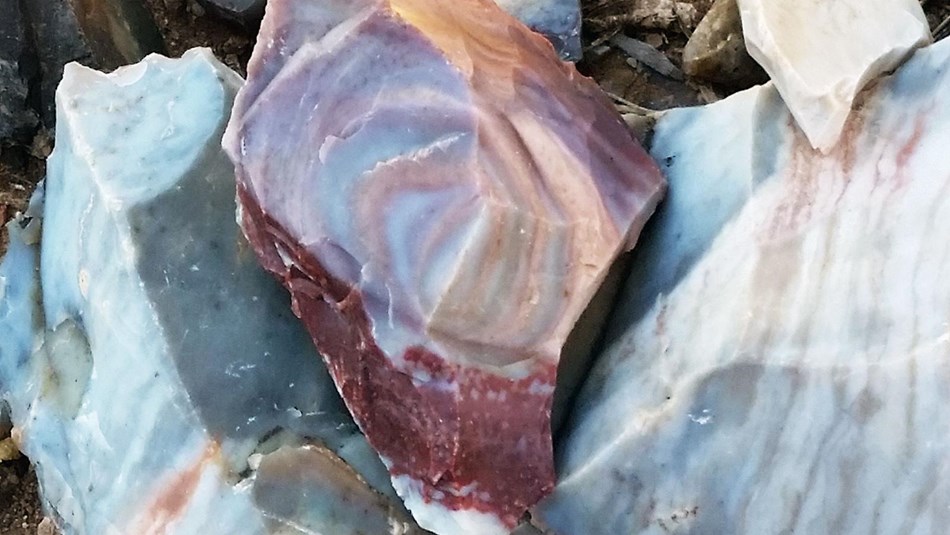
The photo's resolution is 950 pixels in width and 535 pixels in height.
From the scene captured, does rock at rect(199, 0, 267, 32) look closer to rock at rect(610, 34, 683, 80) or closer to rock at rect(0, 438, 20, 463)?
rock at rect(610, 34, 683, 80)

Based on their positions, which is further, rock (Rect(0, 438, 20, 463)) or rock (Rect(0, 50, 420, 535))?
rock (Rect(0, 438, 20, 463))

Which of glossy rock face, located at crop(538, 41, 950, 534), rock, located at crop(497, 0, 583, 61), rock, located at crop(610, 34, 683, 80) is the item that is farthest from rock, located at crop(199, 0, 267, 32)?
glossy rock face, located at crop(538, 41, 950, 534)

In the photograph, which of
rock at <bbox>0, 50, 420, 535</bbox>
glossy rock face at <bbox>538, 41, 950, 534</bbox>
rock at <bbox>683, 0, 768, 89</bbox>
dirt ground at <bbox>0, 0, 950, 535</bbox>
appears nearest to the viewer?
glossy rock face at <bbox>538, 41, 950, 534</bbox>

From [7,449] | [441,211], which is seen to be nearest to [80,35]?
[7,449]

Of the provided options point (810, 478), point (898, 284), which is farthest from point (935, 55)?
point (810, 478)

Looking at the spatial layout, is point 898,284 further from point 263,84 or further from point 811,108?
point 263,84

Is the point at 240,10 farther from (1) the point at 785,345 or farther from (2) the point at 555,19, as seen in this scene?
(1) the point at 785,345
